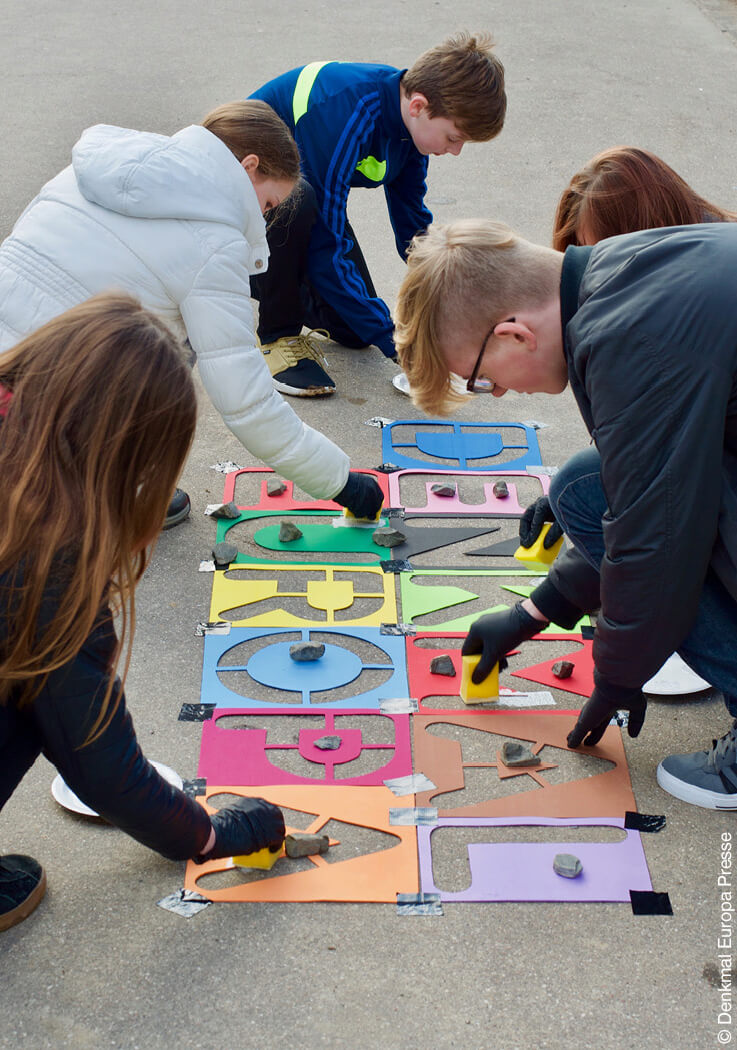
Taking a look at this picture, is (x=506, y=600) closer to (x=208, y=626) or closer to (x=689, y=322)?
(x=208, y=626)

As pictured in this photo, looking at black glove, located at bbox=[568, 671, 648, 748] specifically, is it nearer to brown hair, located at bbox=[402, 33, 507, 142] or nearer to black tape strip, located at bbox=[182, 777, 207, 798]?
black tape strip, located at bbox=[182, 777, 207, 798]

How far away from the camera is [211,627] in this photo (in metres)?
2.62

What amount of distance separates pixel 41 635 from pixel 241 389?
1.13 metres

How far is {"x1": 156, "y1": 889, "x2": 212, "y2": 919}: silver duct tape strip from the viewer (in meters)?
1.90

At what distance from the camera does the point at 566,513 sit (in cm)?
226

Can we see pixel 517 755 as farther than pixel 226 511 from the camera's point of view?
No

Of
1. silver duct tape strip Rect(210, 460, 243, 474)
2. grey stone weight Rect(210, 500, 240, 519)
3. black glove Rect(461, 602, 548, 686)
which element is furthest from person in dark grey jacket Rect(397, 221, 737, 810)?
silver duct tape strip Rect(210, 460, 243, 474)

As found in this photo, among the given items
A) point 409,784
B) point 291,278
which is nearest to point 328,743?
point 409,784

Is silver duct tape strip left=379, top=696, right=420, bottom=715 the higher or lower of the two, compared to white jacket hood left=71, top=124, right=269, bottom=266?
lower

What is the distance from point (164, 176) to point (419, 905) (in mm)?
1684

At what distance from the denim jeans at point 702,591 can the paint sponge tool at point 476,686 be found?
37cm

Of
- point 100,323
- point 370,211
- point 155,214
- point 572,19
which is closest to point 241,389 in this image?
point 155,214

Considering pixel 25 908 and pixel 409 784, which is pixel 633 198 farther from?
pixel 25 908

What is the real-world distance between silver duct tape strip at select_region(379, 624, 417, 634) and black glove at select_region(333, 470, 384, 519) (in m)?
0.45
